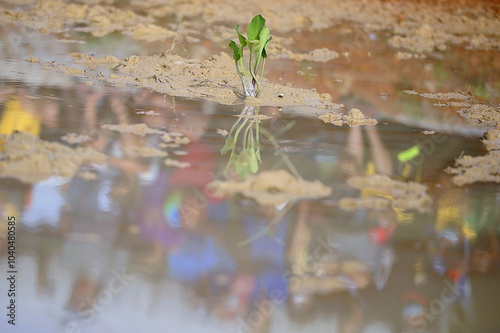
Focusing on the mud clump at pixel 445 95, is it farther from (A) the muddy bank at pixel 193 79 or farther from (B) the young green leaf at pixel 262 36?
(B) the young green leaf at pixel 262 36

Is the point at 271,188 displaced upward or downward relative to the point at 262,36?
downward

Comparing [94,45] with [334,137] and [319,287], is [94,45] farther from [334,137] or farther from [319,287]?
[319,287]

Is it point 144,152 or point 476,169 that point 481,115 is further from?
point 144,152

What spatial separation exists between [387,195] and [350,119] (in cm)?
87

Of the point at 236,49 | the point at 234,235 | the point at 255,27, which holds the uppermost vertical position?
the point at 255,27

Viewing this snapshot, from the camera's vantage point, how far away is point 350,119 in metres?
2.93

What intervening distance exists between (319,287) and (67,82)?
2.05m

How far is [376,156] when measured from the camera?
8.14 ft

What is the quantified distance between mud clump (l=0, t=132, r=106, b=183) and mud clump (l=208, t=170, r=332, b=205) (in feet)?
1.47

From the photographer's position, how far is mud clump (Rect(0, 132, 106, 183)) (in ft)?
6.61

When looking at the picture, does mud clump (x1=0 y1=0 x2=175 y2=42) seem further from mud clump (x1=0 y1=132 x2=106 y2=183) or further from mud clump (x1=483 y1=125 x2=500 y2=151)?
mud clump (x1=483 y1=125 x2=500 y2=151)

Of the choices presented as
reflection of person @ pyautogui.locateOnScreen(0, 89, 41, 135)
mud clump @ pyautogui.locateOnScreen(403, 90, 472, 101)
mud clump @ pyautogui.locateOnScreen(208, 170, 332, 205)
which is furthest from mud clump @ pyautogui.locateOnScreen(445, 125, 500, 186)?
reflection of person @ pyautogui.locateOnScreen(0, 89, 41, 135)

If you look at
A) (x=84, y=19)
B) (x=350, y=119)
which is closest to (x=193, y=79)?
(x=350, y=119)

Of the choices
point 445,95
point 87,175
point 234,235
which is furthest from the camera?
point 445,95
